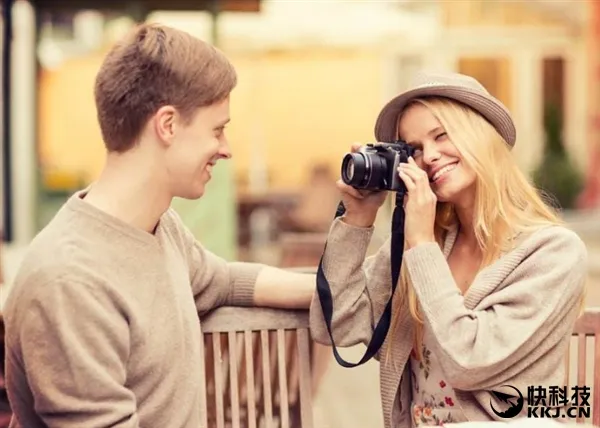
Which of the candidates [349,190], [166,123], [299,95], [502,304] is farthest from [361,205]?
[299,95]

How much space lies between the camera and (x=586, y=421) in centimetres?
275

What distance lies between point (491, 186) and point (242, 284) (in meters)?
0.63

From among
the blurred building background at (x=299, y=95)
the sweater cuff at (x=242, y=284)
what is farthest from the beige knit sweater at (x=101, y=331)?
the blurred building background at (x=299, y=95)

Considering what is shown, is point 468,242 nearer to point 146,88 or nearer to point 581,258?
point 581,258

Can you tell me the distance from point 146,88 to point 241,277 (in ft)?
2.32

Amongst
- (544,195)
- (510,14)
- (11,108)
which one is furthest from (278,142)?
(544,195)

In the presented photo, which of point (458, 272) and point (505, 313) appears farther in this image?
point (458, 272)

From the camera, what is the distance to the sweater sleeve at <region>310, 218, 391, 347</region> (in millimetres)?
2709

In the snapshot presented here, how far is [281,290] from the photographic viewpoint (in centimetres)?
278

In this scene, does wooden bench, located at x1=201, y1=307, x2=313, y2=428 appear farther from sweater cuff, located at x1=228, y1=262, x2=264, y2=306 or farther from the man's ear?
the man's ear

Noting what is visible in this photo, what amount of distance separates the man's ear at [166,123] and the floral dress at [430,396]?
823 millimetres

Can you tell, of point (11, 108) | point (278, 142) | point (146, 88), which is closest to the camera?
point (146, 88)

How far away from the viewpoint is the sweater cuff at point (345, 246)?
273cm

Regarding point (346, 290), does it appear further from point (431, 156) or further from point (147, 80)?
point (147, 80)
